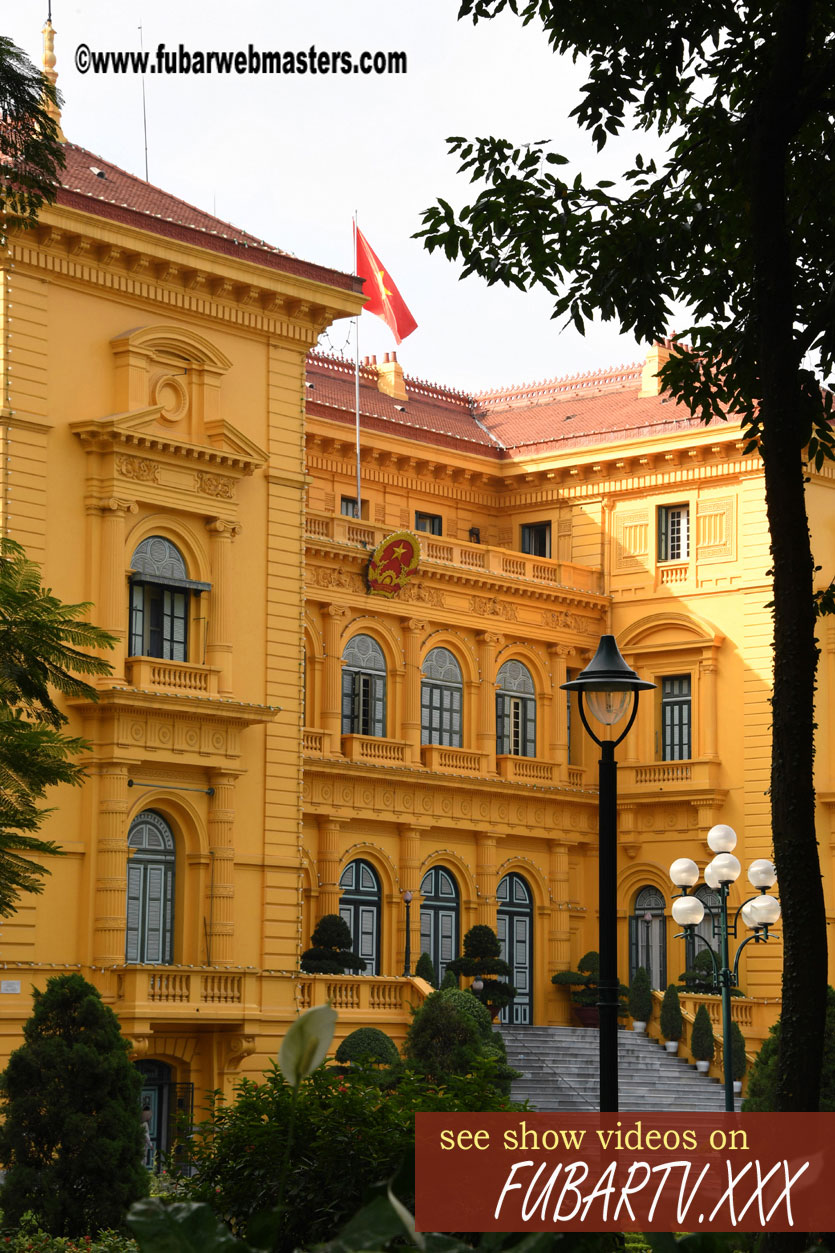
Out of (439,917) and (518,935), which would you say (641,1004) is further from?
(439,917)

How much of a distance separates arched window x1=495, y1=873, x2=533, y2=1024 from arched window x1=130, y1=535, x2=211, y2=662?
13264mm

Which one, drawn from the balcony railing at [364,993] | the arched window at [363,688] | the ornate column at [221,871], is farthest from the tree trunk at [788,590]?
the arched window at [363,688]

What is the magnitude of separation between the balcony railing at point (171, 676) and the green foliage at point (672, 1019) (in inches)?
542

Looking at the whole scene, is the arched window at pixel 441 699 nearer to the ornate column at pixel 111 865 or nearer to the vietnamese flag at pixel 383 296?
the vietnamese flag at pixel 383 296

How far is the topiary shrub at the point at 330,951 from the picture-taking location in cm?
3572

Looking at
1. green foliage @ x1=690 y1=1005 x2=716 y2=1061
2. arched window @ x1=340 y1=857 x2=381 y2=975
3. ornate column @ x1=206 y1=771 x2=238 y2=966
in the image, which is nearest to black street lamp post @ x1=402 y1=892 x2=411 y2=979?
arched window @ x1=340 y1=857 x2=381 y2=975

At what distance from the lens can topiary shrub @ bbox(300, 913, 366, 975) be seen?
117ft

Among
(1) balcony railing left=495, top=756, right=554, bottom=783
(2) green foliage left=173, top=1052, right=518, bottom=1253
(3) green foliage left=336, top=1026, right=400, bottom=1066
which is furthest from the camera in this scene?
(1) balcony railing left=495, top=756, right=554, bottom=783

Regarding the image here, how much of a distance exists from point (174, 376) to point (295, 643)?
4899 mm

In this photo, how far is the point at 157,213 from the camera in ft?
108

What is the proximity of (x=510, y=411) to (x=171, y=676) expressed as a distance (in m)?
22.3

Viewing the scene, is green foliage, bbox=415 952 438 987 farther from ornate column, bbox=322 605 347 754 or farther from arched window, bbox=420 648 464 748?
arched window, bbox=420 648 464 748

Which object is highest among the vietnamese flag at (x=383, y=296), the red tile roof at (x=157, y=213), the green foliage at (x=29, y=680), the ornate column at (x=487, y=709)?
the vietnamese flag at (x=383, y=296)

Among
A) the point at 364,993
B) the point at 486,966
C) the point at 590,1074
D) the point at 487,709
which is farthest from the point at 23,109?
the point at 487,709
